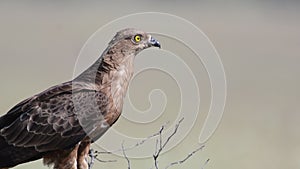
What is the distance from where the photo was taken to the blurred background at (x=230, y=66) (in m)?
14.6

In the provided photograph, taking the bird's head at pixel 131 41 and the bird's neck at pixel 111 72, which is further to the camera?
the bird's head at pixel 131 41

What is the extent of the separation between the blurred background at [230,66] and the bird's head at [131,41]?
385cm

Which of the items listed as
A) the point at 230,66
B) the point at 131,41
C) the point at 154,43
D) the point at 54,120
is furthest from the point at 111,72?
the point at 230,66

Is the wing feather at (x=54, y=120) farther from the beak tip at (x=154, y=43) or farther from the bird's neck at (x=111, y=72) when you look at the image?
the beak tip at (x=154, y=43)

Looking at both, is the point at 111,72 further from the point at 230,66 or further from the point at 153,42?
the point at 230,66

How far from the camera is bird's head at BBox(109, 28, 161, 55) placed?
895 centimetres

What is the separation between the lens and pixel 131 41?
29.4 ft

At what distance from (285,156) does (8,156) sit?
6650mm

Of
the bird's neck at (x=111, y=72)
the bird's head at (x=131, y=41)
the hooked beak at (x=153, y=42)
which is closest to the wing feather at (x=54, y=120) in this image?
the bird's neck at (x=111, y=72)

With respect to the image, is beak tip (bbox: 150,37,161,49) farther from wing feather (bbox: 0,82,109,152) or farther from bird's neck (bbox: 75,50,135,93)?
wing feather (bbox: 0,82,109,152)

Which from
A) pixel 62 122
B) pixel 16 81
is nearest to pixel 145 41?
pixel 62 122

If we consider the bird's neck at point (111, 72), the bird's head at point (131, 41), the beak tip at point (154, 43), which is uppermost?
the beak tip at point (154, 43)

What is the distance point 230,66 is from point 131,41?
12639mm

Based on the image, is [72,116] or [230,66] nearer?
[72,116]
